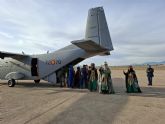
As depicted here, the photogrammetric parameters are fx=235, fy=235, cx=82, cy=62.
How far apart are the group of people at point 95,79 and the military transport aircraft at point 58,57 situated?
1.06 m

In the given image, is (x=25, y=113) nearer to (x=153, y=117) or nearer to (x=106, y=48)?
(x=153, y=117)

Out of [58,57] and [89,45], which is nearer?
[89,45]

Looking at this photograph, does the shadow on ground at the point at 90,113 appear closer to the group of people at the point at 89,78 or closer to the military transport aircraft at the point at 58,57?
the group of people at the point at 89,78

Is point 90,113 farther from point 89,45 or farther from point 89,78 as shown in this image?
point 89,45

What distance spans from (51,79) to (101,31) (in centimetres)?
581

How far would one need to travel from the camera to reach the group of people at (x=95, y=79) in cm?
1465

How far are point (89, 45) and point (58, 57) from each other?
385cm

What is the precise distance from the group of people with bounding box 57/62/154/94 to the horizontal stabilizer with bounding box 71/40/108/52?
4.52 ft

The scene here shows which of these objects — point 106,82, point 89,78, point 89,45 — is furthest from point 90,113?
point 89,45

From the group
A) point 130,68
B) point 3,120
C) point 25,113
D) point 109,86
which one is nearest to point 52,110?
point 25,113

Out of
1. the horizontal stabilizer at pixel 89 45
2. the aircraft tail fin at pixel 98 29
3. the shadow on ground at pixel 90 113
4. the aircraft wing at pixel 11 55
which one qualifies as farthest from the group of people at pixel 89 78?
the aircraft wing at pixel 11 55

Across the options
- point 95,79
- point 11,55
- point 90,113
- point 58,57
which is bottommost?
point 90,113

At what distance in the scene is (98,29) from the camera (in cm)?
1878

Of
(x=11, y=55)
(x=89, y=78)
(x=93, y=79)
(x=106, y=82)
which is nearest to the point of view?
(x=106, y=82)
